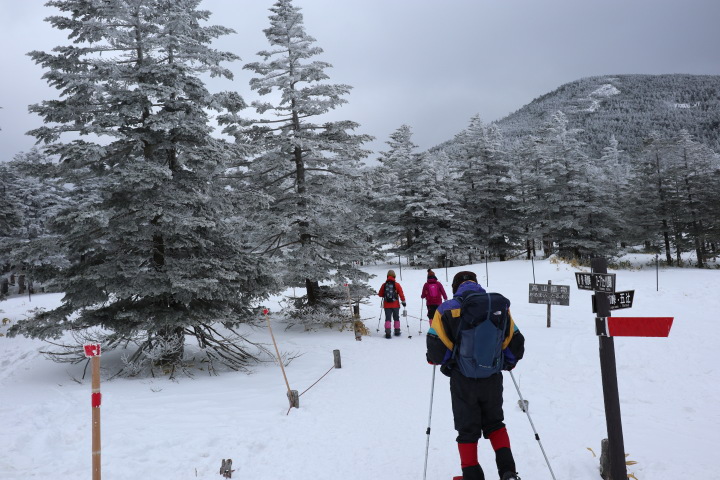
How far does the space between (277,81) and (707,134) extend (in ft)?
575

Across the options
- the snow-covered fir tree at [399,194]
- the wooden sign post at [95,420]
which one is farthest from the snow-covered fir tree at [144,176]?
the snow-covered fir tree at [399,194]

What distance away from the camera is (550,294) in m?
13.6

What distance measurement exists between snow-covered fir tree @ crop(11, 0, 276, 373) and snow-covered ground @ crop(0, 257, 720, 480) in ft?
4.78

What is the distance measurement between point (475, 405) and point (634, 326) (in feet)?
6.05

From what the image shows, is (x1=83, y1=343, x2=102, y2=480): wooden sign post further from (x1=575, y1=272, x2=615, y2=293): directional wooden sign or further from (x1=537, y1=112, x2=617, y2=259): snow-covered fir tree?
(x1=537, y1=112, x2=617, y2=259): snow-covered fir tree

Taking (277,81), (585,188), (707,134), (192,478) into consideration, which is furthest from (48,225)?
(707,134)

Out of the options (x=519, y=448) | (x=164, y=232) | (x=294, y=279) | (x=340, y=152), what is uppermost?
(x=340, y=152)

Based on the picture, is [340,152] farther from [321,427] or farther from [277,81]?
[321,427]

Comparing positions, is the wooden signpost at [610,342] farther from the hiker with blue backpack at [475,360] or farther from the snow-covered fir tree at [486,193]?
the snow-covered fir tree at [486,193]

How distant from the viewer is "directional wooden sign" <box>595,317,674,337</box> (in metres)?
4.17

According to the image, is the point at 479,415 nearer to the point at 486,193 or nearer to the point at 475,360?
the point at 475,360

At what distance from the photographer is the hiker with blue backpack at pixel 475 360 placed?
423cm

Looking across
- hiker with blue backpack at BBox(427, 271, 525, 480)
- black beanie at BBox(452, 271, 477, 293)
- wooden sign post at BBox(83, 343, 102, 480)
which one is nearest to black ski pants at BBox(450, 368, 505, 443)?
hiker with blue backpack at BBox(427, 271, 525, 480)

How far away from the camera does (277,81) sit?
554 inches
